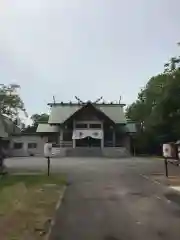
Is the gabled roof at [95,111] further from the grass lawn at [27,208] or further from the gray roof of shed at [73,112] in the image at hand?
the grass lawn at [27,208]

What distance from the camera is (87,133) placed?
5856 centimetres

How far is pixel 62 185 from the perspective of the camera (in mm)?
18703

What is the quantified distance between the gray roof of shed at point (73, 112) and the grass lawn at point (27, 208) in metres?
43.7

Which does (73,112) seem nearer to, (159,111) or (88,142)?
(88,142)

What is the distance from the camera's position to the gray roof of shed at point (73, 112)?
63156 mm

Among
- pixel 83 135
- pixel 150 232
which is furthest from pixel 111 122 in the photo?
pixel 150 232

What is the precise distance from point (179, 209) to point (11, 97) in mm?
52525

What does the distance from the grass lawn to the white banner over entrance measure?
3844cm

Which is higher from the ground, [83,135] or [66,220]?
[83,135]

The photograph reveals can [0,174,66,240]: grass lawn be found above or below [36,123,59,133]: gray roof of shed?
below

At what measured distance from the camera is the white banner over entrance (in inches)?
2291

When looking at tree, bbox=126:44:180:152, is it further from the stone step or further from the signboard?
the stone step

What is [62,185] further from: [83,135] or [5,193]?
[83,135]

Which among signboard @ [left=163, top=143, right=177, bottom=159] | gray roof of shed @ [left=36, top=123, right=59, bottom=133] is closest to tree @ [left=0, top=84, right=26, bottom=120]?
gray roof of shed @ [left=36, top=123, right=59, bottom=133]
